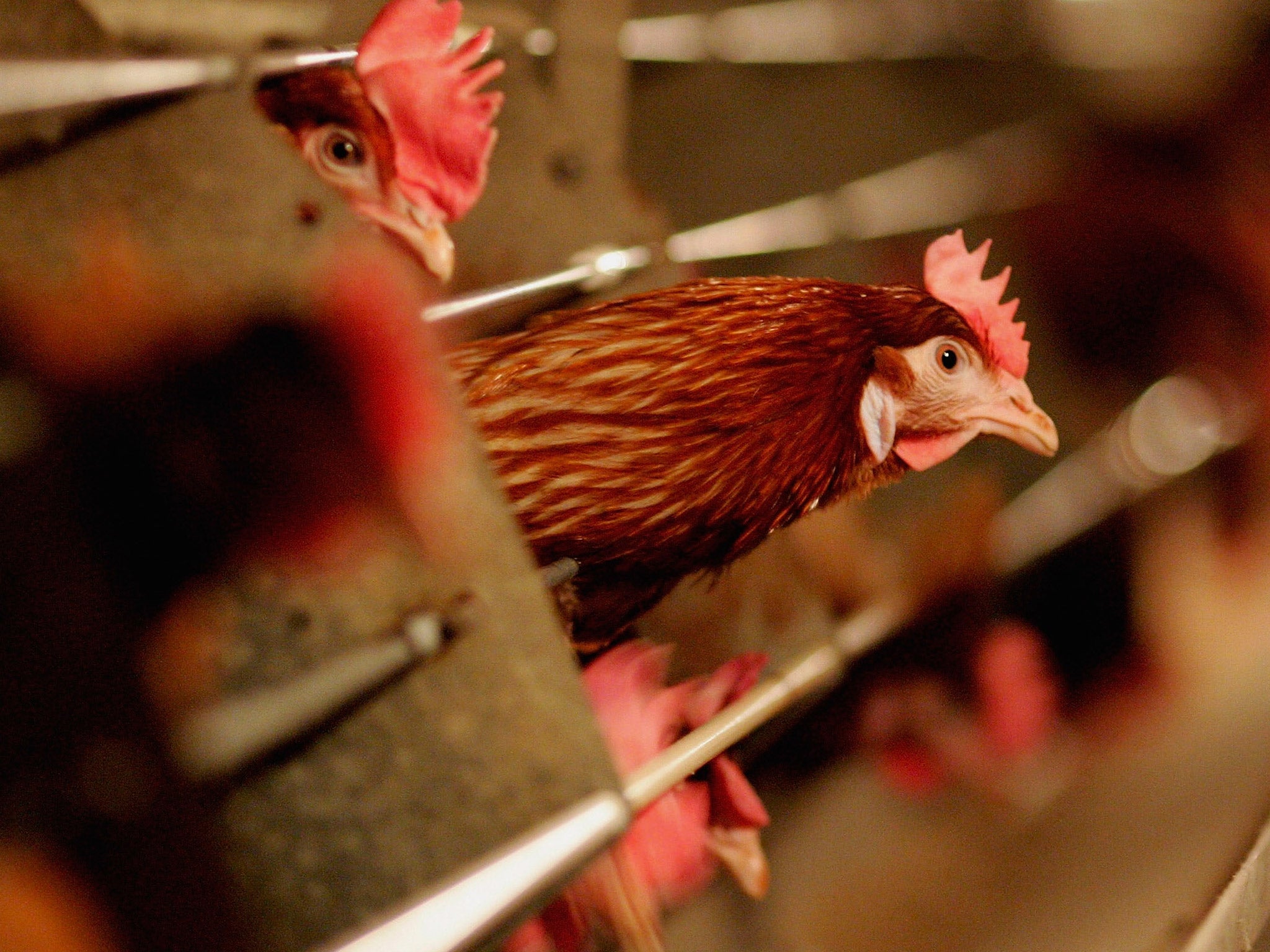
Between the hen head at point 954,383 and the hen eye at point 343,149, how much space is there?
1.05ft

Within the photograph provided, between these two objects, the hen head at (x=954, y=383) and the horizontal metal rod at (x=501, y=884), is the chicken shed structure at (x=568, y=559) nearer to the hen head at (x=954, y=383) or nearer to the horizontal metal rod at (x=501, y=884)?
the horizontal metal rod at (x=501, y=884)

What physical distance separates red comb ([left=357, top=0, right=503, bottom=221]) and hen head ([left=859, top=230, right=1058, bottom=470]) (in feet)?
0.89

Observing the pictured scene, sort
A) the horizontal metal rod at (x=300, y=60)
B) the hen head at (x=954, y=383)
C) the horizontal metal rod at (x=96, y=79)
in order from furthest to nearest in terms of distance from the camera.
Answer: the hen head at (x=954, y=383), the horizontal metal rod at (x=300, y=60), the horizontal metal rod at (x=96, y=79)

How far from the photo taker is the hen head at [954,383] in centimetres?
59

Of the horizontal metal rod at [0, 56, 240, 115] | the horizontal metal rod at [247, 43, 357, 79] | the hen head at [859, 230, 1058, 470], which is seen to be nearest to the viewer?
the horizontal metal rod at [0, 56, 240, 115]

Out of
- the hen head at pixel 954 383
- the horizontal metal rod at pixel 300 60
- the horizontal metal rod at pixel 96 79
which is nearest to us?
the horizontal metal rod at pixel 96 79

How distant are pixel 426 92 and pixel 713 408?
0.77 ft

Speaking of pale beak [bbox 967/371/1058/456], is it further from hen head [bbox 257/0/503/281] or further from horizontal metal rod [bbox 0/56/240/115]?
horizontal metal rod [bbox 0/56/240/115]

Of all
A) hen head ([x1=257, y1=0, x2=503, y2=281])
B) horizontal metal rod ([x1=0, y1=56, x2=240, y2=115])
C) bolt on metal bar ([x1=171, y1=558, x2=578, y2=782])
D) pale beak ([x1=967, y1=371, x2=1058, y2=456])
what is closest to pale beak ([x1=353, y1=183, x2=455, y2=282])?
hen head ([x1=257, y1=0, x2=503, y2=281])

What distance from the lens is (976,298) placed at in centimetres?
62

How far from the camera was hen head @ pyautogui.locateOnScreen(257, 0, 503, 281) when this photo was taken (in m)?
0.52

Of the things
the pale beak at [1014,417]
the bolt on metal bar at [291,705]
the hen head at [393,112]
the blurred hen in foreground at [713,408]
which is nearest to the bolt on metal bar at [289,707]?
the bolt on metal bar at [291,705]

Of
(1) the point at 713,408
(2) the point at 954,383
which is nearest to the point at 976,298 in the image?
(2) the point at 954,383

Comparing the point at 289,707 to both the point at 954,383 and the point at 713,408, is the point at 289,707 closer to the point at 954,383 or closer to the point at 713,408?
the point at 713,408
